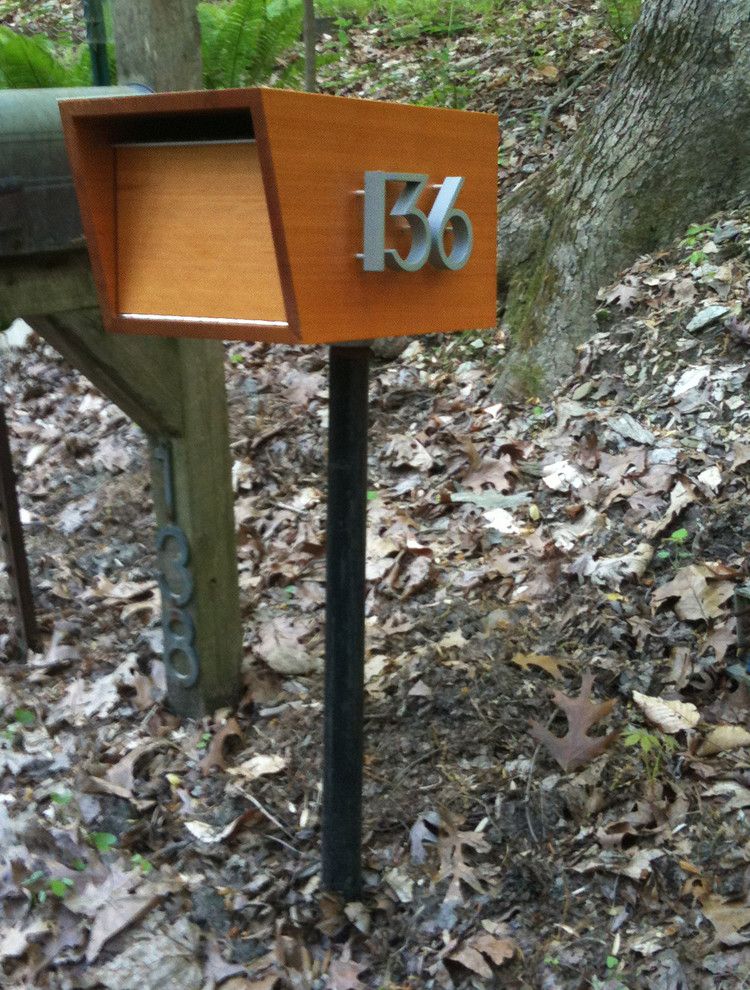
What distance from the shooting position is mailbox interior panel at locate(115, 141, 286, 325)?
1.67 m

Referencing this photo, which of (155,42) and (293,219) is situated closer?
(293,219)

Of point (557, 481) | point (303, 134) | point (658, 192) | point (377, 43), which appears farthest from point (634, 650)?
point (377, 43)

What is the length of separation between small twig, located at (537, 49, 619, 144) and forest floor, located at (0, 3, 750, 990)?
1.92m

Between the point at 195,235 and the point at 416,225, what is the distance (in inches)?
16.0

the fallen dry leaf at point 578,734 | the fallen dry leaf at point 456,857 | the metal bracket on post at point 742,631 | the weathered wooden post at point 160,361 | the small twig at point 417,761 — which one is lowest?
the fallen dry leaf at point 456,857

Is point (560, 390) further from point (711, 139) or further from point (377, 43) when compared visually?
point (377, 43)

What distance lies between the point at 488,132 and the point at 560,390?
2.29m

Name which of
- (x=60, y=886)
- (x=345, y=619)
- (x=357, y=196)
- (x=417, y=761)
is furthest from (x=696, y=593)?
(x=60, y=886)

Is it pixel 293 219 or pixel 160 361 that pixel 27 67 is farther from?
pixel 293 219

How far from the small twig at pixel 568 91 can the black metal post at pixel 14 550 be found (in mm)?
3760

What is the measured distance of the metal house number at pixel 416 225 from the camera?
163 cm

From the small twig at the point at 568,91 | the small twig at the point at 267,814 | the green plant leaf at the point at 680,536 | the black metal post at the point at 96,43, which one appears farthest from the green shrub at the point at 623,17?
the small twig at the point at 267,814

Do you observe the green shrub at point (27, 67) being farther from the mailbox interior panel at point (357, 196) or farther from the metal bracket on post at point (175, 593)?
the mailbox interior panel at point (357, 196)

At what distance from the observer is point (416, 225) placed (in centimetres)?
172
